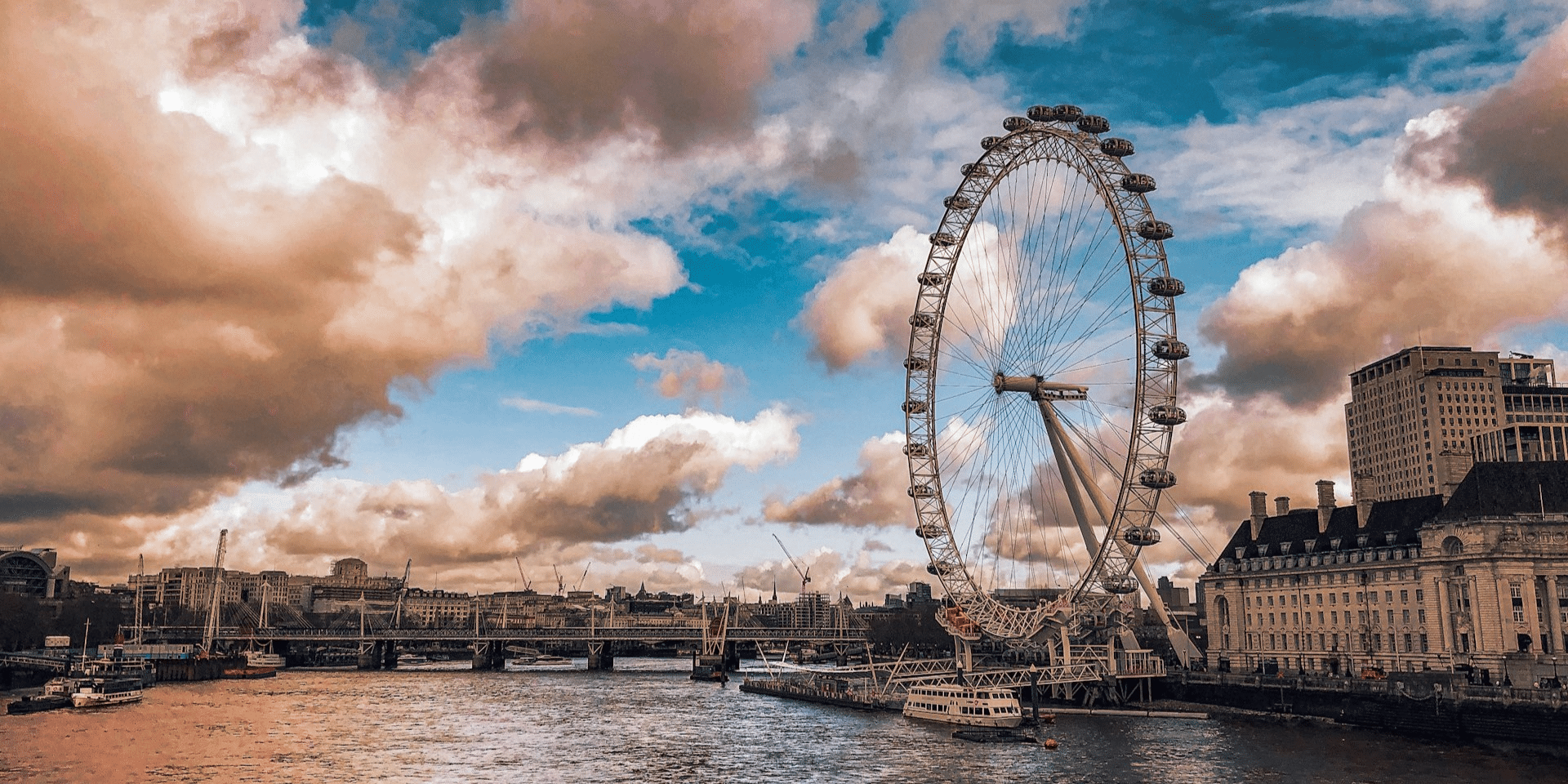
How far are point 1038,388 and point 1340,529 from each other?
107 ft

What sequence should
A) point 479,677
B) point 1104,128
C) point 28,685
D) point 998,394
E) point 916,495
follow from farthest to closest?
point 479,677 < point 28,685 < point 916,495 < point 998,394 < point 1104,128

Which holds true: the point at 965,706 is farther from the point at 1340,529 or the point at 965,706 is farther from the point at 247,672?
the point at 247,672

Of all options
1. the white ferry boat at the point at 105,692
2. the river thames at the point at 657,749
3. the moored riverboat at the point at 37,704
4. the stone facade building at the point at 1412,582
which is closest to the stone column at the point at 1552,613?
the stone facade building at the point at 1412,582

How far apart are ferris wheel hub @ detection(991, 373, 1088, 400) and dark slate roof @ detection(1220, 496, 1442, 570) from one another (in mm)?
27372

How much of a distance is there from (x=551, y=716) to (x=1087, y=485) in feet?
170

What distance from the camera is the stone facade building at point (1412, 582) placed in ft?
290

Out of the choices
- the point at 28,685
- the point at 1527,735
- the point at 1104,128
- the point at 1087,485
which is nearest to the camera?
the point at 1527,735

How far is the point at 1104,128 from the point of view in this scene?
294 ft

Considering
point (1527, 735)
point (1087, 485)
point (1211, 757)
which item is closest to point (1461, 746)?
point (1527, 735)

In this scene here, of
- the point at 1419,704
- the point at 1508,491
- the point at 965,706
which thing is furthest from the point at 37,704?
the point at 1508,491

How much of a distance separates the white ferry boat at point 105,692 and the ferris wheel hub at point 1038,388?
87.2 m

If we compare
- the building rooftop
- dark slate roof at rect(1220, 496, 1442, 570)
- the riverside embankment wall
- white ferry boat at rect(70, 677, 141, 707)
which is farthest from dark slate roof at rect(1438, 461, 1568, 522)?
white ferry boat at rect(70, 677, 141, 707)

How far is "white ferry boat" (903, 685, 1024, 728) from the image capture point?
296 ft

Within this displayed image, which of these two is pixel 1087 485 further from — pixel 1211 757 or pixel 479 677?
pixel 479 677
